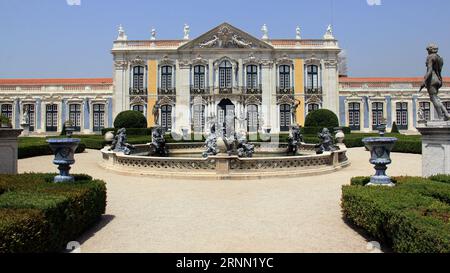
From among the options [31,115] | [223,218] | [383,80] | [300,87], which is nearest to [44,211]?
[223,218]

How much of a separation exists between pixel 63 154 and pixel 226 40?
31826mm

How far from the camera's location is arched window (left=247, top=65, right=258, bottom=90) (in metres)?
37.1

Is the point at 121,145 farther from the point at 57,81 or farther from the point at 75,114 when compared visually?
the point at 57,81

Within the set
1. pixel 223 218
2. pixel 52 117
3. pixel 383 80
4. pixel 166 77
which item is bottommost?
pixel 223 218

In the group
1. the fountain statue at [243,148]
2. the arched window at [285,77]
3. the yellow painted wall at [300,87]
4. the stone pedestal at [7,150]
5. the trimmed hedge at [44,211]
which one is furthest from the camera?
the arched window at [285,77]

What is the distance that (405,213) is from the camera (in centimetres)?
414

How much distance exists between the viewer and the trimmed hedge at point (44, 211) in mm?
3664

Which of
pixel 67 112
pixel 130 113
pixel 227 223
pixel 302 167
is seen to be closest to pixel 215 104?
pixel 130 113

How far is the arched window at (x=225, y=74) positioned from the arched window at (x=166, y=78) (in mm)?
4834

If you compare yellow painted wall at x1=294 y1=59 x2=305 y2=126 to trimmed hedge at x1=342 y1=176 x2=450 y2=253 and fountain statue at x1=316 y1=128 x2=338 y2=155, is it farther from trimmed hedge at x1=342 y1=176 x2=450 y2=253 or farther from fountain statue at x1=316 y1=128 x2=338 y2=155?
trimmed hedge at x1=342 y1=176 x2=450 y2=253

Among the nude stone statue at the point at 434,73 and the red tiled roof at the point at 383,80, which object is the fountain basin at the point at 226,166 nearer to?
the nude stone statue at the point at 434,73

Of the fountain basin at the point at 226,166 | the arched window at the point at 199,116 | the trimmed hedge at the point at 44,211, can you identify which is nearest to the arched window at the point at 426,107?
the arched window at the point at 199,116

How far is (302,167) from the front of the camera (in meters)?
11.5

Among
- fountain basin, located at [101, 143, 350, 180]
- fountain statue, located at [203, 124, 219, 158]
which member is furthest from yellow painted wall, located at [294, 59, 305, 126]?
fountain basin, located at [101, 143, 350, 180]
